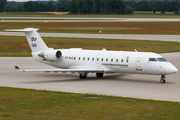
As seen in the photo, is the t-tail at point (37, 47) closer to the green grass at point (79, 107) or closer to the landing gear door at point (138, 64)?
the landing gear door at point (138, 64)

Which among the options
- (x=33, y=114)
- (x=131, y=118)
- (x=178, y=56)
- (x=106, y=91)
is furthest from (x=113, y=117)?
(x=178, y=56)

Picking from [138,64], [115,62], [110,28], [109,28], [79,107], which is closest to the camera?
[79,107]

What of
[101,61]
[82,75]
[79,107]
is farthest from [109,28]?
[79,107]

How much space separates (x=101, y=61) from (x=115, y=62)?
1.58 meters

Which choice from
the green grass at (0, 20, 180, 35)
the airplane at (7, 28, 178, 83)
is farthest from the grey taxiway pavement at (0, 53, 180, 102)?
the green grass at (0, 20, 180, 35)

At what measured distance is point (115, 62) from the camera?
29719mm

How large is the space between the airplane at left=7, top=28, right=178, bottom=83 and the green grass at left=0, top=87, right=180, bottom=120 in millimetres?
7067

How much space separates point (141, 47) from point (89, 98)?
38695 mm

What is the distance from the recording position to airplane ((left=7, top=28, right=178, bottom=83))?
27969mm

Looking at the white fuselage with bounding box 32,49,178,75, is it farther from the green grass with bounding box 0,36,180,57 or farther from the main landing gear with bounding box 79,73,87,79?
the green grass with bounding box 0,36,180,57

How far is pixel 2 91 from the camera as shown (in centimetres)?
2408

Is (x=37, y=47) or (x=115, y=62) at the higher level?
(x=37, y=47)

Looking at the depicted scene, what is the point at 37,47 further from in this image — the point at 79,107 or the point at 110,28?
the point at 110,28

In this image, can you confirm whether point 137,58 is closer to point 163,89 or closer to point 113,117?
point 163,89
